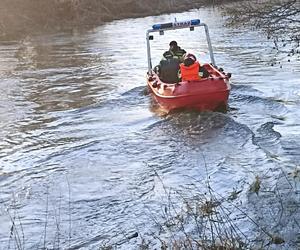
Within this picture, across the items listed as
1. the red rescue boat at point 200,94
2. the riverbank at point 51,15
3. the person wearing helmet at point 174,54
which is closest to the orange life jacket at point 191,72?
the red rescue boat at point 200,94

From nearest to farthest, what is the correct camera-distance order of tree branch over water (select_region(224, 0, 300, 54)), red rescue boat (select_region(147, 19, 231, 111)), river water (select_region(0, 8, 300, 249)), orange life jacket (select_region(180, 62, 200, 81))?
river water (select_region(0, 8, 300, 249)), tree branch over water (select_region(224, 0, 300, 54)), red rescue boat (select_region(147, 19, 231, 111)), orange life jacket (select_region(180, 62, 200, 81))

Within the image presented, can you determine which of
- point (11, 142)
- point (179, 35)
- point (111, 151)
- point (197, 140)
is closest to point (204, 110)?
point (197, 140)

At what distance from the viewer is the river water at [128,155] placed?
6.37 metres

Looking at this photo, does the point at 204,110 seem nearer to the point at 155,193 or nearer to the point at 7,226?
the point at 155,193

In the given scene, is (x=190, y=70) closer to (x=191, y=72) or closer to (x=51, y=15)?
(x=191, y=72)

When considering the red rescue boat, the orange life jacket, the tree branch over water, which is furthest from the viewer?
the orange life jacket

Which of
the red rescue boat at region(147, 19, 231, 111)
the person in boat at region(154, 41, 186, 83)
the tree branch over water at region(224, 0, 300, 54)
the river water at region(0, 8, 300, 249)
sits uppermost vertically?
the tree branch over water at region(224, 0, 300, 54)

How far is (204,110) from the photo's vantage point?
36.1 ft

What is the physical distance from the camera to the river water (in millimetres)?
6367

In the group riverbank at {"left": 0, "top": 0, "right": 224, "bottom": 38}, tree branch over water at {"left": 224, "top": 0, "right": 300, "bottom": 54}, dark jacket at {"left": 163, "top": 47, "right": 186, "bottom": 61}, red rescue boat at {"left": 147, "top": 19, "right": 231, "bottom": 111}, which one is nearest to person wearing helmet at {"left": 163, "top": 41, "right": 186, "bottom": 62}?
dark jacket at {"left": 163, "top": 47, "right": 186, "bottom": 61}

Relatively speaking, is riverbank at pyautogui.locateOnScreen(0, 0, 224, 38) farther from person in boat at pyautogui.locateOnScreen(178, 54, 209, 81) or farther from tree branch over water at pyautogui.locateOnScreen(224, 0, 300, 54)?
tree branch over water at pyautogui.locateOnScreen(224, 0, 300, 54)

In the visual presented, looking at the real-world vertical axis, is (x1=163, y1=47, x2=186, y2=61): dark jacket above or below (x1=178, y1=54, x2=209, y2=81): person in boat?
above

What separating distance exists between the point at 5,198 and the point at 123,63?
510 inches

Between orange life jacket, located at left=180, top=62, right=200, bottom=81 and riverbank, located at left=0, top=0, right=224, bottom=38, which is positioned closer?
orange life jacket, located at left=180, top=62, right=200, bottom=81
